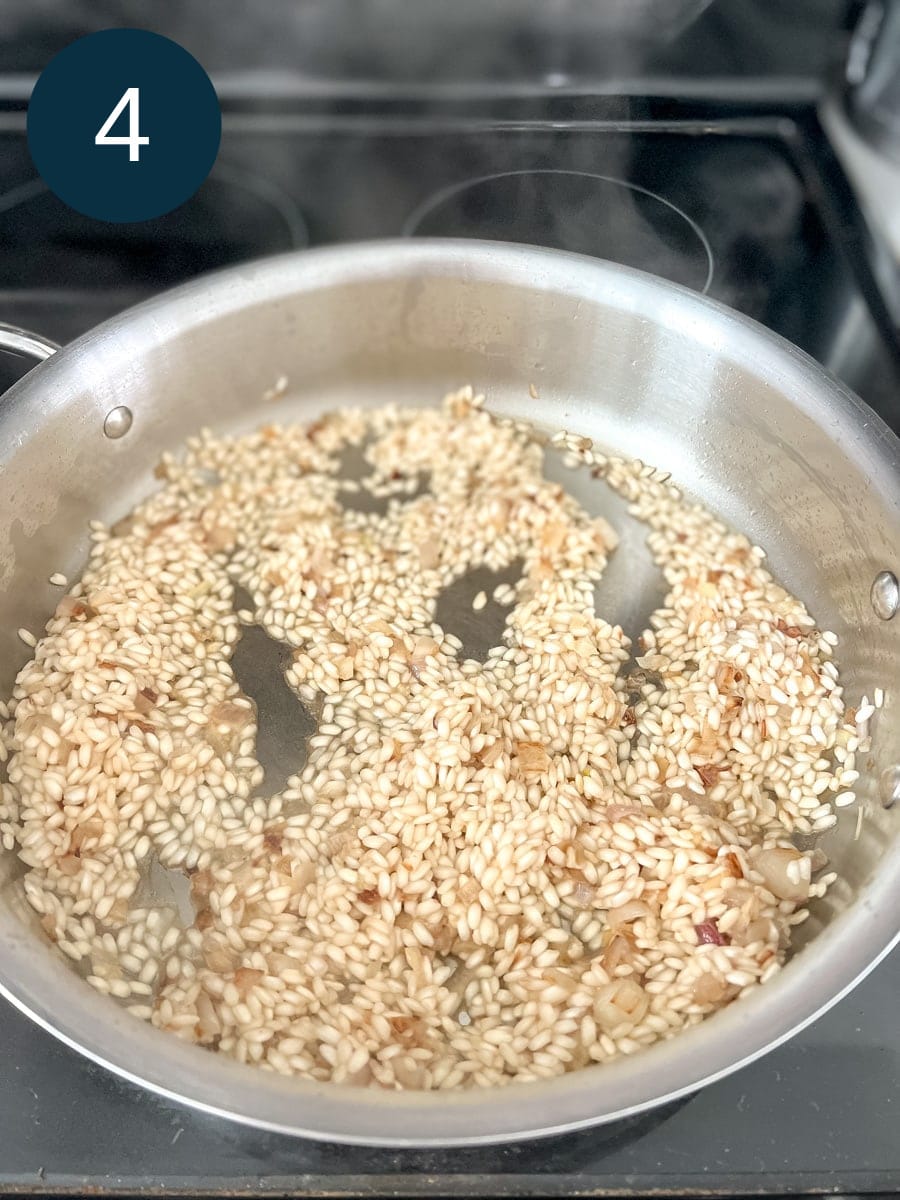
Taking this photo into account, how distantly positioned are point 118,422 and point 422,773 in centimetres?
82

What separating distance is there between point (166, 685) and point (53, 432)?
0.44 meters

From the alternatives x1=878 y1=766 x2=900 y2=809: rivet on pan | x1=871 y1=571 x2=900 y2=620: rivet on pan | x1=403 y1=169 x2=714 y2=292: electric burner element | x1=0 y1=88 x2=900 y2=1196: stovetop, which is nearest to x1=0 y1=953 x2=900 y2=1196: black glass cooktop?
x1=0 y1=88 x2=900 y2=1196: stovetop

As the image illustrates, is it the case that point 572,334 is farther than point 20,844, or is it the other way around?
point 572,334

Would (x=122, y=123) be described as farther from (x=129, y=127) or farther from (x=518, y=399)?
(x=518, y=399)

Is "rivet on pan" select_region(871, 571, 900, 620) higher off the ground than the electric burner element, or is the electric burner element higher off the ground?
the electric burner element

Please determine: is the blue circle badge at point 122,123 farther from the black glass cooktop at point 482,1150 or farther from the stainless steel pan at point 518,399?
the black glass cooktop at point 482,1150

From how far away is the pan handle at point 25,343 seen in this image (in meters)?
1.49

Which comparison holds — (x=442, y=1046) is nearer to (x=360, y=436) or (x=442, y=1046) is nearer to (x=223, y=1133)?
(x=223, y=1133)

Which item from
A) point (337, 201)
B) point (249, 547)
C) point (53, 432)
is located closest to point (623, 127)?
point (337, 201)

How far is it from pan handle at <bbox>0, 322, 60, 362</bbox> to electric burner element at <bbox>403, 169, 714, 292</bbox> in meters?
0.80

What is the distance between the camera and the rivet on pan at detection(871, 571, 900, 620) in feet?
4.58

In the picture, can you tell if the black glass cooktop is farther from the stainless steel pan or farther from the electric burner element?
the electric burner element

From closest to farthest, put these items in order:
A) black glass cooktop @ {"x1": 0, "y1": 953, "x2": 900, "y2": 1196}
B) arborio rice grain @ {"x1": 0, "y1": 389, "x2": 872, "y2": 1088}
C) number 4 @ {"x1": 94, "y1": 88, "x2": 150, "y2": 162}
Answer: black glass cooktop @ {"x1": 0, "y1": 953, "x2": 900, "y2": 1196}, arborio rice grain @ {"x1": 0, "y1": 389, "x2": 872, "y2": 1088}, number 4 @ {"x1": 94, "y1": 88, "x2": 150, "y2": 162}

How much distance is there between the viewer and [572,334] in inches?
68.8
